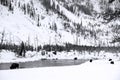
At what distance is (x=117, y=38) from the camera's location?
13.4 meters

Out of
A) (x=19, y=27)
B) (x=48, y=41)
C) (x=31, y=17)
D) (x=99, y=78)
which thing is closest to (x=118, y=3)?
(x=99, y=78)

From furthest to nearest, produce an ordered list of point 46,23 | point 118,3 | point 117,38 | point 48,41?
point 46,23 < point 48,41 < point 117,38 < point 118,3

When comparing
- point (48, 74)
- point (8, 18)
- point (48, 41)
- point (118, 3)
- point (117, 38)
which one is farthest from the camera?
point (48, 41)

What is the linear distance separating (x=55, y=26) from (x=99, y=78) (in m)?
178

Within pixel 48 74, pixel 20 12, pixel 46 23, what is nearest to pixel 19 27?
pixel 20 12

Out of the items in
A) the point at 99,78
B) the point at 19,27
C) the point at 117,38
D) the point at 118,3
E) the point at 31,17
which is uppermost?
the point at 31,17

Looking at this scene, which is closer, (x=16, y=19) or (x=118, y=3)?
(x=118, y=3)

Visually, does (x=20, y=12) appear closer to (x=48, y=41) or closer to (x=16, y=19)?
(x=16, y=19)

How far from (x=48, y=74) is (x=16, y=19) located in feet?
461

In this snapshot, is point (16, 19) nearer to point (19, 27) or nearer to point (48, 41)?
point (19, 27)

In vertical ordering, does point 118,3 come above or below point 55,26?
below

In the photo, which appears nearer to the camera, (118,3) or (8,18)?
(118,3)

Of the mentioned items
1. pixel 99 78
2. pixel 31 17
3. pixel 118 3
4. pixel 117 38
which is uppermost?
pixel 31 17

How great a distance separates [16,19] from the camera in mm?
149625
